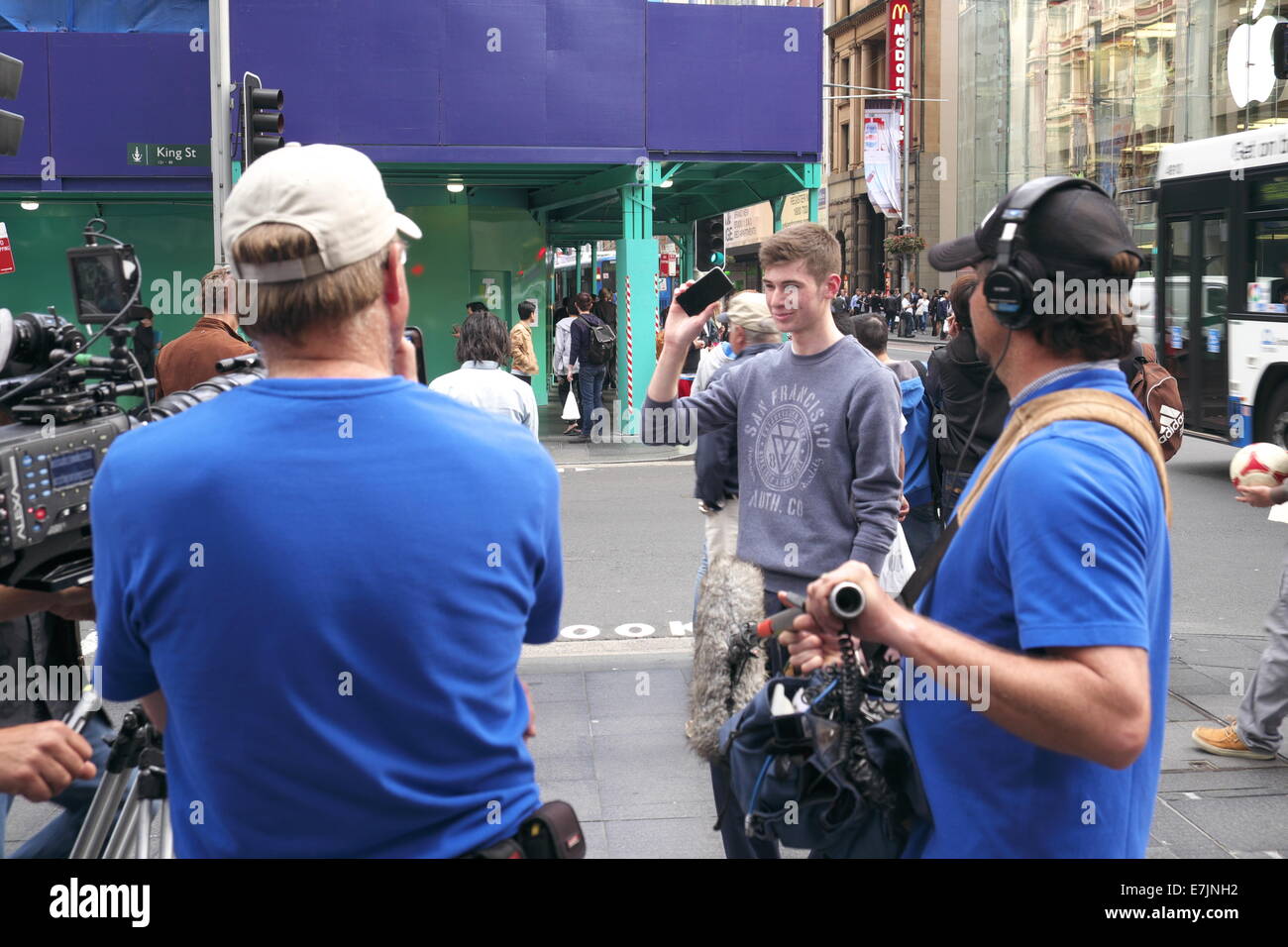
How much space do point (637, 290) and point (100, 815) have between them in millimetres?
14779

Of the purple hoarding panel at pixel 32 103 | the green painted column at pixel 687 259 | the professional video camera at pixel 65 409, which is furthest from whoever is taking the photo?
the green painted column at pixel 687 259

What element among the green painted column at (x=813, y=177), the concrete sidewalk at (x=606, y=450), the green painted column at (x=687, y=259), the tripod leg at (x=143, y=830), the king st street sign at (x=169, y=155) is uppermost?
the king st street sign at (x=169, y=155)

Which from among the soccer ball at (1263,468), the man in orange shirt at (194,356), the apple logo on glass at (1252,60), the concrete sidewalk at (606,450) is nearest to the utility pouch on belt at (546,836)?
the soccer ball at (1263,468)

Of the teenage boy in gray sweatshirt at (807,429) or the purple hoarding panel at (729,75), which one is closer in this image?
the teenage boy in gray sweatshirt at (807,429)

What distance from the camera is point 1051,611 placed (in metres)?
1.84

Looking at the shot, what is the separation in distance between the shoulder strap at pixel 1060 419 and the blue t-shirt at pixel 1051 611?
27 mm

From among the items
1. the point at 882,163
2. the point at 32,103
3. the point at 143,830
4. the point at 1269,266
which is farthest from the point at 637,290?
the point at 882,163

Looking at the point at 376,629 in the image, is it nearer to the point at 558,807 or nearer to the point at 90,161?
the point at 558,807

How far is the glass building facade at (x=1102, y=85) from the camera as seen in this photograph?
29281 mm

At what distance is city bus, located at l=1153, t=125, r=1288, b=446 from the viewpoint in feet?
41.1

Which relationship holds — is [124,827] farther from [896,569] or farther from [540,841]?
[896,569]

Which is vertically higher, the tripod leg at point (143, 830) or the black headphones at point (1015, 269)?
the black headphones at point (1015, 269)

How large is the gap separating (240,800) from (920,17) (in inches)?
2211

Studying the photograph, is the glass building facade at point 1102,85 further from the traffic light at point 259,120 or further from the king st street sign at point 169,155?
the traffic light at point 259,120
